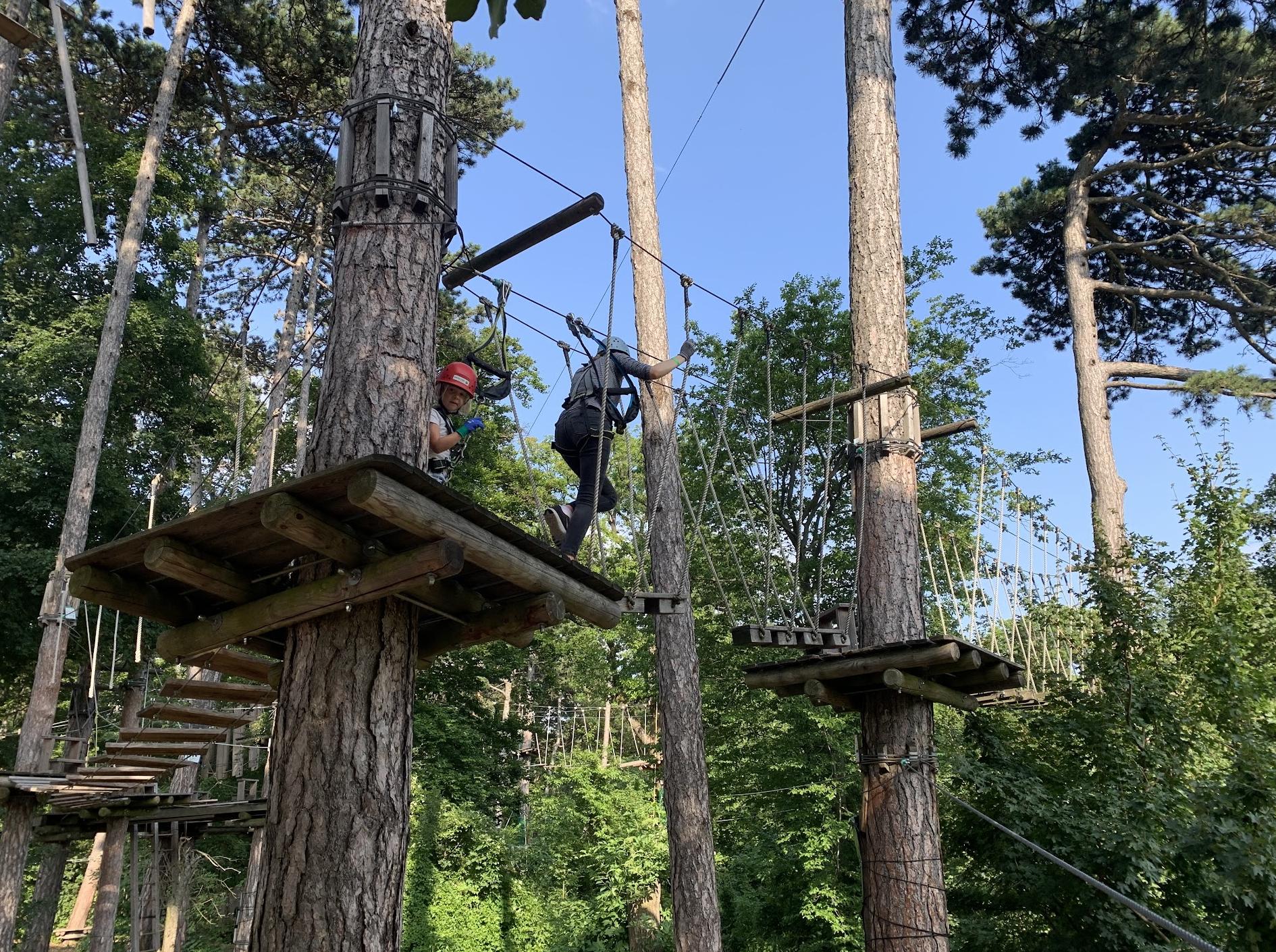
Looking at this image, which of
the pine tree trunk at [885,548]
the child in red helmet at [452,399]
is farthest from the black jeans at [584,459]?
the pine tree trunk at [885,548]

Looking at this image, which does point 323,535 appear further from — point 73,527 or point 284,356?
point 284,356

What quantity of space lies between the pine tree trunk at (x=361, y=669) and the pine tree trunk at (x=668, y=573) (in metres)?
2.06

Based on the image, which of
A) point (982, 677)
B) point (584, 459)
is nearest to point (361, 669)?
point (584, 459)

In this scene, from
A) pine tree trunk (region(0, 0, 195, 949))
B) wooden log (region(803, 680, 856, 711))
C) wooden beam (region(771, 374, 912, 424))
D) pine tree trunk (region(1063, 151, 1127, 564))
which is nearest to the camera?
wooden log (region(803, 680, 856, 711))

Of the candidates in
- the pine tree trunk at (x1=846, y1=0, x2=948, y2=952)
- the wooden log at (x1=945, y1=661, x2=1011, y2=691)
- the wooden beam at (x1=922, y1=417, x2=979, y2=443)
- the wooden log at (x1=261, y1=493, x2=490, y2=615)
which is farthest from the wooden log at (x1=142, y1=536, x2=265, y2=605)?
the wooden beam at (x1=922, y1=417, x2=979, y2=443)

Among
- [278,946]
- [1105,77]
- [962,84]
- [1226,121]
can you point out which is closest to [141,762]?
[278,946]

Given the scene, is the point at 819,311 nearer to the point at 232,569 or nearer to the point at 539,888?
the point at 539,888

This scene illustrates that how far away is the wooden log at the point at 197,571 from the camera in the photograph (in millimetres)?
2305

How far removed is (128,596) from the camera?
8.31 ft

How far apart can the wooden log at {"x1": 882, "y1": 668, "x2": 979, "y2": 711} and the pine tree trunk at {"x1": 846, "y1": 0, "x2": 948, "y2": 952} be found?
0.08 m

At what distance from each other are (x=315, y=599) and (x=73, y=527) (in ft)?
24.7

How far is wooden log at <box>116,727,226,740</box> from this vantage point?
231 inches

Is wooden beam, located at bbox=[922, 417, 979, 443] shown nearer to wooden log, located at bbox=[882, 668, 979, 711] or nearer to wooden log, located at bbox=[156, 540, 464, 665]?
wooden log, located at bbox=[882, 668, 979, 711]

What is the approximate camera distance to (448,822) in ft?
39.1
